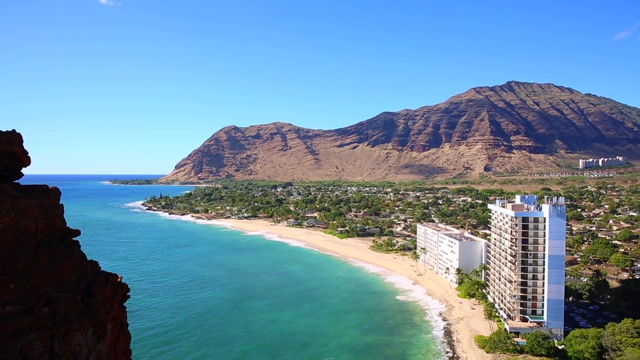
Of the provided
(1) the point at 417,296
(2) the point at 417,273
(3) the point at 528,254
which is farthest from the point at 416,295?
(3) the point at 528,254

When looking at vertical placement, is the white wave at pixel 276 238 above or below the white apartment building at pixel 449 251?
below

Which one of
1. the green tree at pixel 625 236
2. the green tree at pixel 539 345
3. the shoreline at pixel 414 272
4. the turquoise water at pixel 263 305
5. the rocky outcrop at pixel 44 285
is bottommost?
the turquoise water at pixel 263 305

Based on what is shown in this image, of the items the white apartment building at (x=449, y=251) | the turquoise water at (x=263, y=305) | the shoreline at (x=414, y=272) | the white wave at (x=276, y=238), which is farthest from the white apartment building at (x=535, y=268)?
the white wave at (x=276, y=238)

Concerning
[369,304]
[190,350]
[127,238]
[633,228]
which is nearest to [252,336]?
[190,350]

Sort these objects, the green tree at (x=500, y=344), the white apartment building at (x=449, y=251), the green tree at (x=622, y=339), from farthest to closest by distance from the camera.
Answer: the white apartment building at (x=449, y=251) < the green tree at (x=500, y=344) < the green tree at (x=622, y=339)

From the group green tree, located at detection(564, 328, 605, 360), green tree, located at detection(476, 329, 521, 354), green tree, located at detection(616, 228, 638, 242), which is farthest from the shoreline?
green tree, located at detection(616, 228, 638, 242)

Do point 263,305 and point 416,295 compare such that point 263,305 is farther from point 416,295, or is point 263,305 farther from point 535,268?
point 535,268

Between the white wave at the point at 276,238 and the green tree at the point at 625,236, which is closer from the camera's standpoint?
the green tree at the point at 625,236

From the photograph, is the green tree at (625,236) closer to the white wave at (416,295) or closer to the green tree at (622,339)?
the white wave at (416,295)
